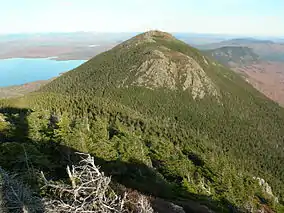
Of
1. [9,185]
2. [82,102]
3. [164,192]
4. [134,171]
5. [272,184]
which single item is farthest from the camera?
[272,184]

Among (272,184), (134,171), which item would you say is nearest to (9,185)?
(134,171)

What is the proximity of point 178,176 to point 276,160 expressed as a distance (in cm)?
13560

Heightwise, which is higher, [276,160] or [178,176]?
[178,176]

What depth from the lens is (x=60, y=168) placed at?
118 ft

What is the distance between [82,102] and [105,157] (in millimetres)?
78537

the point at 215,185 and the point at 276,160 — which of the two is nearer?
the point at 215,185

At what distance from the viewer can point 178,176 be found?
5931cm

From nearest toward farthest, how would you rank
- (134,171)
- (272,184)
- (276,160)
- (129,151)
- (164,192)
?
(164,192) < (134,171) < (129,151) < (272,184) < (276,160)

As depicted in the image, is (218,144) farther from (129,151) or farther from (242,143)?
(129,151)

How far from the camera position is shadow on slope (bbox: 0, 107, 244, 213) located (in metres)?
27.6

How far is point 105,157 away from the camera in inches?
1820

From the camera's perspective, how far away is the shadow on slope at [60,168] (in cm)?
2757

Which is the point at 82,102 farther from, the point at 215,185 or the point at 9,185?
the point at 9,185

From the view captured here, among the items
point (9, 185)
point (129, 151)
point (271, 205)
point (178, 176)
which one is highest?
point (9, 185)
